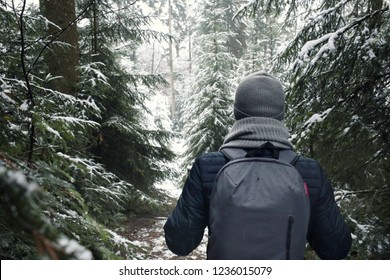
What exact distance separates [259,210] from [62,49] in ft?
16.1

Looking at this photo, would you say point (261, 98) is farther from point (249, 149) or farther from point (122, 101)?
point (122, 101)

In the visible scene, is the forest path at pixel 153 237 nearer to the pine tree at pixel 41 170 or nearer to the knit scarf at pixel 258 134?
the pine tree at pixel 41 170

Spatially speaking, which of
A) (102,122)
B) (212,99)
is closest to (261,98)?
(102,122)

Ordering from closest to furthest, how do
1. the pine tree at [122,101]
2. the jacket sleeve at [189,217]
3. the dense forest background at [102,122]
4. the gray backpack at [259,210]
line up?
1. the dense forest background at [102,122]
2. the gray backpack at [259,210]
3. the jacket sleeve at [189,217]
4. the pine tree at [122,101]

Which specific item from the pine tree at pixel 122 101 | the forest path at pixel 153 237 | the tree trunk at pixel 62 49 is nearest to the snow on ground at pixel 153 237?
the forest path at pixel 153 237

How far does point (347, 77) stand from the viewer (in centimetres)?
367

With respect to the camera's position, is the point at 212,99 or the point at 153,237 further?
the point at 212,99

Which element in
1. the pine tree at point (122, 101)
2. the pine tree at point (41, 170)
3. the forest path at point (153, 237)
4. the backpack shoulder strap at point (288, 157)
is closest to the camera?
the pine tree at point (41, 170)

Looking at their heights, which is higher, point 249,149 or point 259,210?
point 249,149

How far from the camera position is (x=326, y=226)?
1819 mm

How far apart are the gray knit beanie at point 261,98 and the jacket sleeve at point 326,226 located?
404mm

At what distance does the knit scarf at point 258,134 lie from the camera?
5.65ft

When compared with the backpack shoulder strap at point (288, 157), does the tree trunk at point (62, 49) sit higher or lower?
higher

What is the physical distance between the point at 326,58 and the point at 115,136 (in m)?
6.26
